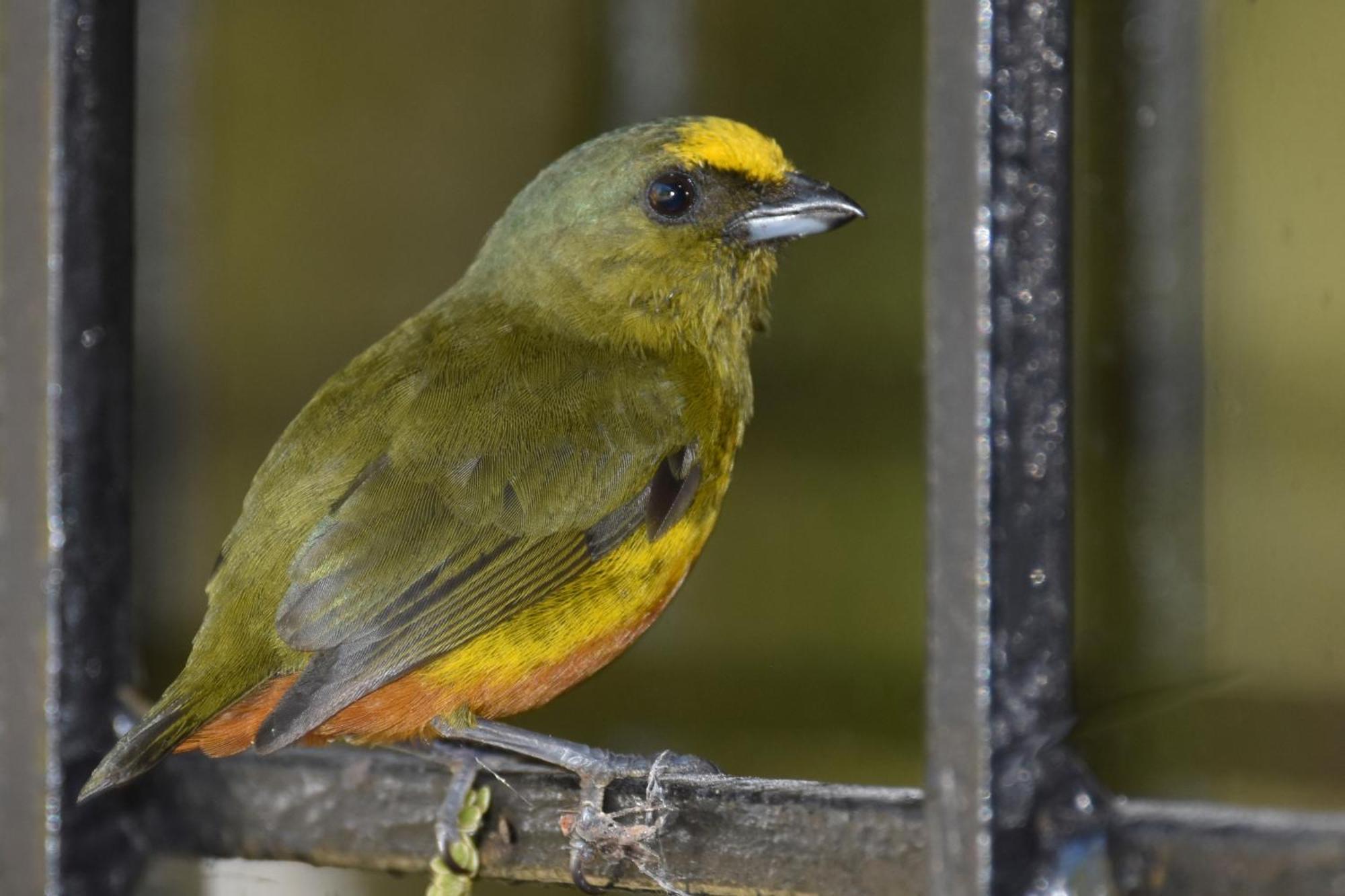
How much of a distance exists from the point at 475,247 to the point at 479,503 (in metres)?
2.33

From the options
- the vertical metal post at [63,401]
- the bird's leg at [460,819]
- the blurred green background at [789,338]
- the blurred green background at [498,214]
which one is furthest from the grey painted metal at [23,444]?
the blurred green background at [498,214]

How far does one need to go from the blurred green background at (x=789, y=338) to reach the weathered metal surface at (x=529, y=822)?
1641 millimetres

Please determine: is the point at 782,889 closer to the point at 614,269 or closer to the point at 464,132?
the point at 614,269

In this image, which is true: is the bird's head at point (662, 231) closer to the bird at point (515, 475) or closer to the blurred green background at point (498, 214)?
the bird at point (515, 475)

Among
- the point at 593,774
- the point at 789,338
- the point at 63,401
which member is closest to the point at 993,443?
the point at 593,774

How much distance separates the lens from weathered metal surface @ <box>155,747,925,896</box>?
1165 mm

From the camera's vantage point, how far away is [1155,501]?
3193 millimetres

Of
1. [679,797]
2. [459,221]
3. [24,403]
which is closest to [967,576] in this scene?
[679,797]

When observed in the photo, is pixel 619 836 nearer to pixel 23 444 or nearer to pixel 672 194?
pixel 23 444

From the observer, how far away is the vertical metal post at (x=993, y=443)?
105 cm

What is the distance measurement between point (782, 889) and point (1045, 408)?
1.32 feet

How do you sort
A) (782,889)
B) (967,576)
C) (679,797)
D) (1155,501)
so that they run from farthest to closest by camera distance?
(1155,501)
(679,797)
(782,889)
(967,576)

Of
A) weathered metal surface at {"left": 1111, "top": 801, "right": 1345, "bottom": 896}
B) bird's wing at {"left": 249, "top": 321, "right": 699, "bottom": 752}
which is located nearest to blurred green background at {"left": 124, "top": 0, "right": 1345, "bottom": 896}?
bird's wing at {"left": 249, "top": 321, "right": 699, "bottom": 752}

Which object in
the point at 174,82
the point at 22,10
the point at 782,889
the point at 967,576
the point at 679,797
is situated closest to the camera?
the point at 967,576
